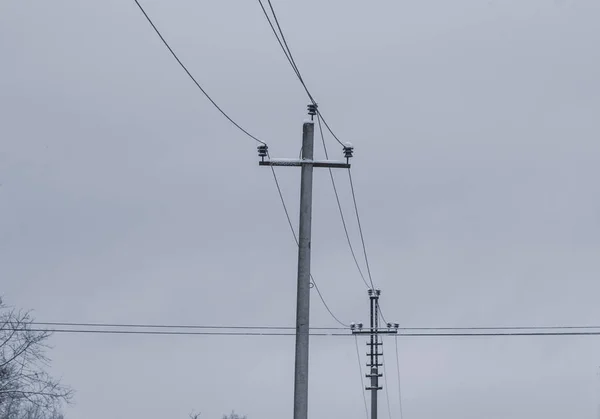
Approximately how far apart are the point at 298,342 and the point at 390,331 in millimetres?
21578

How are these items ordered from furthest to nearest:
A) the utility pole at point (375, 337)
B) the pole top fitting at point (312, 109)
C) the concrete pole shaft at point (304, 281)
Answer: the utility pole at point (375, 337), the pole top fitting at point (312, 109), the concrete pole shaft at point (304, 281)

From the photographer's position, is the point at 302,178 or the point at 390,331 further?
the point at 390,331

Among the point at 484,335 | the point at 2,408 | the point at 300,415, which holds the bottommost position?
the point at 300,415

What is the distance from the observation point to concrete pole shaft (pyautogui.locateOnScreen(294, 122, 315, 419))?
16.6 m

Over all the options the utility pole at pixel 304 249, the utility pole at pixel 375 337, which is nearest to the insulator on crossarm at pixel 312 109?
the utility pole at pixel 304 249

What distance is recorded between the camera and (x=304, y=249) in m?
17.3

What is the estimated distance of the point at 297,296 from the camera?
1714 centimetres

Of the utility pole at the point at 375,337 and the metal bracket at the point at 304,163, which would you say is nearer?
the metal bracket at the point at 304,163

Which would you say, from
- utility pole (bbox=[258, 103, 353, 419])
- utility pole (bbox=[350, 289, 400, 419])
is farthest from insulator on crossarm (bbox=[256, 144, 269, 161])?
utility pole (bbox=[350, 289, 400, 419])

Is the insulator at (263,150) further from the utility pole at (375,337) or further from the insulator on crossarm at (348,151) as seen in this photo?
the utility pole at (375,337)

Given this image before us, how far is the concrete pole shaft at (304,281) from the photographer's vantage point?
16641 mm

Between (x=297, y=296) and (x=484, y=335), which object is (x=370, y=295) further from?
(x=297, y=296)

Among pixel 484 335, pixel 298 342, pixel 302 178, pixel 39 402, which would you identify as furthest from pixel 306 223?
pixel 484 335

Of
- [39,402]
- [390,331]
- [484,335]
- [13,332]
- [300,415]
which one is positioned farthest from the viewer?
[390,331]
